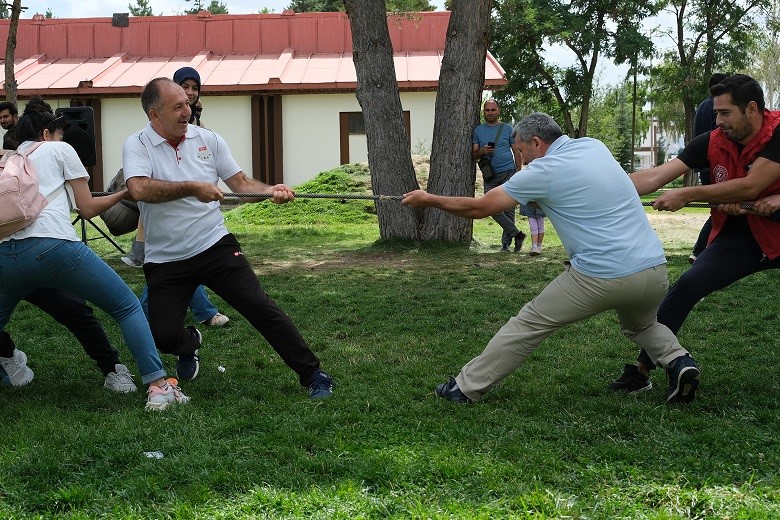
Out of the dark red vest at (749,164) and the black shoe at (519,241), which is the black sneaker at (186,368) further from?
the black shoe at (519,241)

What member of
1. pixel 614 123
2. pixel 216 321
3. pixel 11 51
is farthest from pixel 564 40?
pixel 614 123

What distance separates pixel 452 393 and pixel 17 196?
266cm

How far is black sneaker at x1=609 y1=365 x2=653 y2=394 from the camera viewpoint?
5.68 m

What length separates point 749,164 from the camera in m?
5.47

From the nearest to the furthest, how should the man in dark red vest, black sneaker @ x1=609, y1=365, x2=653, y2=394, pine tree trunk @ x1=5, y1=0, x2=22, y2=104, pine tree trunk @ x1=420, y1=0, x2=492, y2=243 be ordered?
the man in dark red vest → black sneaker @ x1=609, y1=365, x2=653, y2=394 → pine tree trunk @ x1=420, y1=0, x2=492, y2=243 → pine tree trunk @ x1=5, y1=0, x2=22, y2=104

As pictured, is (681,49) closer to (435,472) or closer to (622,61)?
(622,61)

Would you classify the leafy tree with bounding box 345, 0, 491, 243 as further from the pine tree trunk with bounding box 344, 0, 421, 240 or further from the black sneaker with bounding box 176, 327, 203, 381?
the black sneaker with bounding box 176, 327, 203, 381

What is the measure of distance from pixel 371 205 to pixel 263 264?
6074 millimetres

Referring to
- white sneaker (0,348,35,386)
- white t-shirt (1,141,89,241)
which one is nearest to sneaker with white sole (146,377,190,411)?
white t-shirt (1,141,89,241)

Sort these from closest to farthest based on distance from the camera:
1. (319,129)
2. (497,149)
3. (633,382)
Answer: (633,382)
(497,149)
(319,129)

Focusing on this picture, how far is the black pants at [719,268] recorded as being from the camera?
5.54m

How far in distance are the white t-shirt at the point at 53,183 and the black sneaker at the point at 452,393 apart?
7.55 ft

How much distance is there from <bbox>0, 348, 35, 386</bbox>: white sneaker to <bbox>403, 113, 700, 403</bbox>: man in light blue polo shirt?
9.62ft

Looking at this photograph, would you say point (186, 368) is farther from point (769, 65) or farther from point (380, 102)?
point (769, 65)
